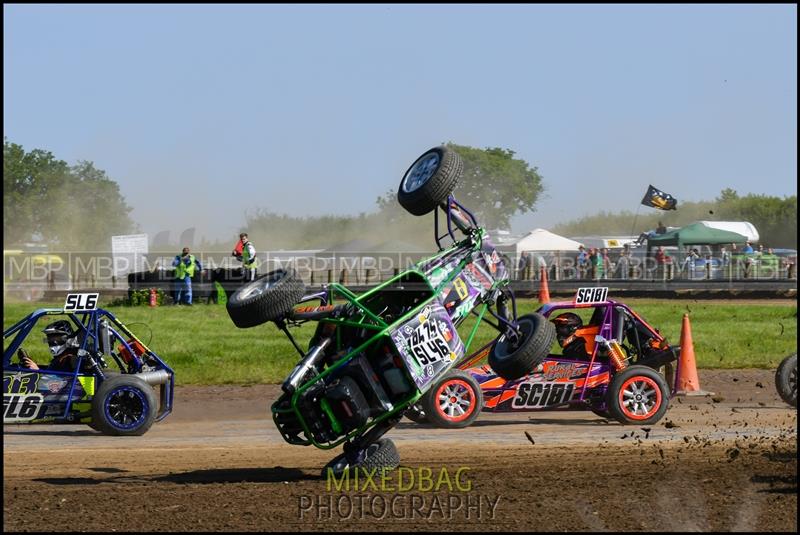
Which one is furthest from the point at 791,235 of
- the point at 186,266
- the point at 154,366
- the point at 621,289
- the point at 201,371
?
the point at 154,366

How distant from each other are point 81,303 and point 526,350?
555cm

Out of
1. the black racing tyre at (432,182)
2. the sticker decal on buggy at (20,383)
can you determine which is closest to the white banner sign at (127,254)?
the sticker decal on buggy at (20,383)

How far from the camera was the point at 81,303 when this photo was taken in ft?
38.9

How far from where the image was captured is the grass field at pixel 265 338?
17.5 metres

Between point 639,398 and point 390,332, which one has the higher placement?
point 390,332

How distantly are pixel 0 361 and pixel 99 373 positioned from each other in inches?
46.4

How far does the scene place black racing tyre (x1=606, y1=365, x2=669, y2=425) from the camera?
1196 cm

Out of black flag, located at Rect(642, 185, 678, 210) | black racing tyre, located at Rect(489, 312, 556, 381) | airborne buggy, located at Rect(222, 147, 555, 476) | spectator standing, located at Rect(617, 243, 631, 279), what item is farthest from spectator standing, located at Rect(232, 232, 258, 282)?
Result: black racing tyre, located at Rect(489, 312, 556, 381)

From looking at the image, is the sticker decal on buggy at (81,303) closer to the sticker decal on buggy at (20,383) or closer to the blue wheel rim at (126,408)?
the sticker decal on buggy at (20,383)

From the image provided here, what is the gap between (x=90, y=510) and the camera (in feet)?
25.7

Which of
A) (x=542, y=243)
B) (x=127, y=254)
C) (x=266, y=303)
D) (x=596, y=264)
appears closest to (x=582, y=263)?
(x=596, y=264)

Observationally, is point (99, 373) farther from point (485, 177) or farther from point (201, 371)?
point (485, 177)

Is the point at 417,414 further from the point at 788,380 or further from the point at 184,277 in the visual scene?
the point at 184,277

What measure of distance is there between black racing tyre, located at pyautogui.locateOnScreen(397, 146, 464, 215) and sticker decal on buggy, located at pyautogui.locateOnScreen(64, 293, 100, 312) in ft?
14.6
